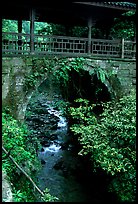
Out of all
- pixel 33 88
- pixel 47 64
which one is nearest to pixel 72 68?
pixel 47 64

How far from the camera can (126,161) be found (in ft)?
23.1

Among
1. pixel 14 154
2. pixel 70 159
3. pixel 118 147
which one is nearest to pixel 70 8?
pixel 118 147

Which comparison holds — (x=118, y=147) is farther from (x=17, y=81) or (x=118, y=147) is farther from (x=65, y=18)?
(x=65, y=18)

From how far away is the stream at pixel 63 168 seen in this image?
984 centimetres

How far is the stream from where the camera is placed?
32.3 feet

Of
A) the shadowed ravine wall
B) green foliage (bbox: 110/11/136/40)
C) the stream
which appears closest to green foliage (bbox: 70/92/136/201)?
the stream

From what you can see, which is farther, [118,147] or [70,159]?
[70,159]

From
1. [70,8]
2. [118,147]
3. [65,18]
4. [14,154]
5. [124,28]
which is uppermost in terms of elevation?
[65,18]

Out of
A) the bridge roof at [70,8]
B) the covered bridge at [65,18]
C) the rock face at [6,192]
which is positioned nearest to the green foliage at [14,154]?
the rock face at [6,192]

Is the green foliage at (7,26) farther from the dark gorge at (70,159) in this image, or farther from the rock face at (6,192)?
the rock face at (6,192)

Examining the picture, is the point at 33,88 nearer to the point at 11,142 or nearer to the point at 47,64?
the point at 47,64

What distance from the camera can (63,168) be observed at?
11.8m

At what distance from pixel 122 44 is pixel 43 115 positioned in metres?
8.53

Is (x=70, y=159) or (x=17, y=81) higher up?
(x=17, y=81)
